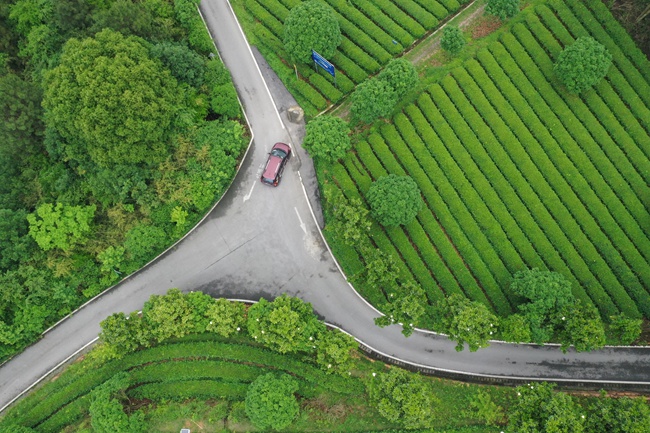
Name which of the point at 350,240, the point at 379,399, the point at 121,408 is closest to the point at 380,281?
the point at 350,240

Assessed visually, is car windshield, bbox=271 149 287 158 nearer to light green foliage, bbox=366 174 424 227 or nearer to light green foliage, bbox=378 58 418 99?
light green foliage, bbox=366 174 424 227

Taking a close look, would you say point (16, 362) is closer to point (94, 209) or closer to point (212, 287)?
point (94, 209)

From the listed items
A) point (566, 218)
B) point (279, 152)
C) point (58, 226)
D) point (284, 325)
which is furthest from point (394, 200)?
point (58, 226)

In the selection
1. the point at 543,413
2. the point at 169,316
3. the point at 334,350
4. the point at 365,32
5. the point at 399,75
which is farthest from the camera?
the point at 365,32

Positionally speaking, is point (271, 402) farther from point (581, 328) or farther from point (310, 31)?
point (310, 31)

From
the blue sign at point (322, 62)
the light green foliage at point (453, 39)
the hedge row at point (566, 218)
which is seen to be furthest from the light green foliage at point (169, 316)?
the light green foliage at point (453, 39)

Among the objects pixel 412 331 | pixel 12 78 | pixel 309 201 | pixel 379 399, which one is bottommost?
pixel 379 399
